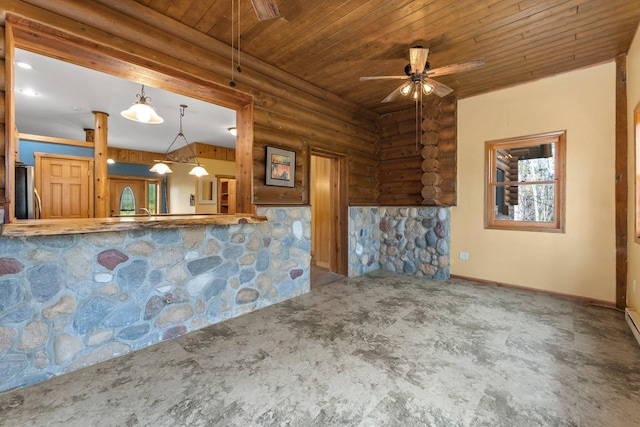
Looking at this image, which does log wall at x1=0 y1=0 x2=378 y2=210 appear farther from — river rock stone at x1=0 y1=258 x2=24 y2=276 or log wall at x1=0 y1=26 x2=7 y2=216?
river rock stone at x1=0 y1=258 x2=24 y2=276

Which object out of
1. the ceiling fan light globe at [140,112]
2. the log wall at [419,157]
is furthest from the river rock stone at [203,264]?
the log wall at [419,157]

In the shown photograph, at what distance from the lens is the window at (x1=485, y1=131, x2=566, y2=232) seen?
149 inches

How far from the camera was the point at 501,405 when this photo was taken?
173cm

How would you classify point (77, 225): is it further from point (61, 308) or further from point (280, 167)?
point (280, 167)

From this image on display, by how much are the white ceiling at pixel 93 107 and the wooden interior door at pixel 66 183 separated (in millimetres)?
855

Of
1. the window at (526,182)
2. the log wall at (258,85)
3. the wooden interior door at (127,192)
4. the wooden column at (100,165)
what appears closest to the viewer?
the log wall at (258,85)

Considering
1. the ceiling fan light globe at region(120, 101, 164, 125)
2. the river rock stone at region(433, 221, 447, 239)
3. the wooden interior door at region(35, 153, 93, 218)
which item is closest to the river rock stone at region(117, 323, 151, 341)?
the ceiling fan light globe at region(120, 101, 164, 125)

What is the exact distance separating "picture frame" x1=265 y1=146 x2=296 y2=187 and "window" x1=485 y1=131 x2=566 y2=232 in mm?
2971

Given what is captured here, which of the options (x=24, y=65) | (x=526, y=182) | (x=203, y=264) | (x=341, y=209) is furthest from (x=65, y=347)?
(x=526, y=182)

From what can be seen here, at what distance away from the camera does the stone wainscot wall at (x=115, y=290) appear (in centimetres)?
192

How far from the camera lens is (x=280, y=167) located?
11.7 ft

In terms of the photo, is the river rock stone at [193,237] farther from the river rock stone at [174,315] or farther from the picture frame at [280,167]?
the picture frame at [280,167]

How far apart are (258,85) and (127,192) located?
274 inches

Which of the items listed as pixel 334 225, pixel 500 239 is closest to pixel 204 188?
pixel 334 225
